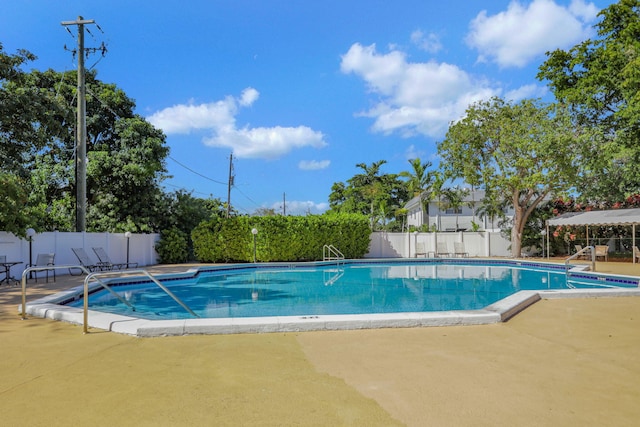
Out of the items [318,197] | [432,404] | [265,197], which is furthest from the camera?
[265,197]

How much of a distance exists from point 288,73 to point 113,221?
1078 cm

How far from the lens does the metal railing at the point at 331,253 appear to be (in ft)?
69.4

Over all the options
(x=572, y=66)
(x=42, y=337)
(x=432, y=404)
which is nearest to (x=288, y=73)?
(x=572, y=66)

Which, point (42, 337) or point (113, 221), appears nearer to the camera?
point (42, 337)

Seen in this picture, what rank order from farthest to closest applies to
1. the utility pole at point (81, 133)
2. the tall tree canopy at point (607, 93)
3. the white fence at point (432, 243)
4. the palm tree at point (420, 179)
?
1. the palm tree at point (420, 179)
2. the white fence at point (432, 243)
3. the tall tree canopy at point (607, 93)
4. the utility pole at point (81, 133)

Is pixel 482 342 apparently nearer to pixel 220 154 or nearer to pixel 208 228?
pixel 208 228

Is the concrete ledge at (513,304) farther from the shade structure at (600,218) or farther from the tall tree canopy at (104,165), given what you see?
the tall tree canopy at (104,165)

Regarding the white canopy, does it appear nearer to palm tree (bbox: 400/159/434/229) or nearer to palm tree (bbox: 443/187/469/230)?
Answer: palm tree (bbox: 443/187/469/230)

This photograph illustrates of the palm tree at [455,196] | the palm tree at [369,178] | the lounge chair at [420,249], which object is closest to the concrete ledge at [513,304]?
the lounge chair at [420,249]

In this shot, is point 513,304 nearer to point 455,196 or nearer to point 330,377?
point 330,377

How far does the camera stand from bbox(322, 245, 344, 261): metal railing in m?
21.1

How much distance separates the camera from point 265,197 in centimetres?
5628

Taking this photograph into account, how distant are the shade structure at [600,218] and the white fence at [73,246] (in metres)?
20.4

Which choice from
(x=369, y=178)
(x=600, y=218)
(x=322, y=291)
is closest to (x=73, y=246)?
(x=322, y=291)
